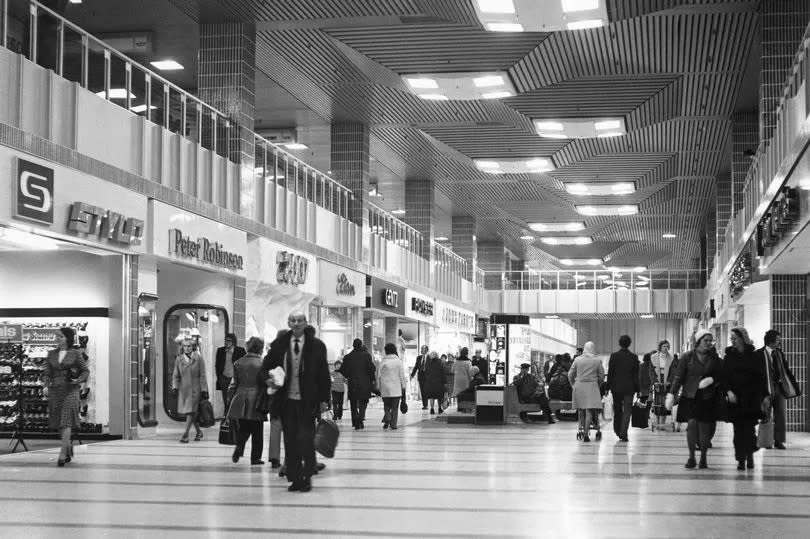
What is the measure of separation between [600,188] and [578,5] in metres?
18.9

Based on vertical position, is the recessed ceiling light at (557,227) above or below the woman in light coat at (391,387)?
above

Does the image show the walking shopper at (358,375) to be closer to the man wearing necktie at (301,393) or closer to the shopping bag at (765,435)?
the shopping bag at (765,435)

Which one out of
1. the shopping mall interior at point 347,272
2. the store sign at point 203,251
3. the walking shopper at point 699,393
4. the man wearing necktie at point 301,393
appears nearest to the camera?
the shopping mall interior at point 347,272

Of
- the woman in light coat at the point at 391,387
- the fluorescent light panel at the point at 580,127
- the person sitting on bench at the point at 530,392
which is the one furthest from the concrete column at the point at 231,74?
the fluorescent light panel at the point at 580,127

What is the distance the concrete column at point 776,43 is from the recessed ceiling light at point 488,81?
187 inches

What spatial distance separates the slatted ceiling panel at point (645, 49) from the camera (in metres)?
19.1

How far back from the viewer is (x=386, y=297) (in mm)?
30266

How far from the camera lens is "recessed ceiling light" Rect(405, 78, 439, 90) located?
72.8 ft

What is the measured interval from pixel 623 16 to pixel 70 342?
386 inches

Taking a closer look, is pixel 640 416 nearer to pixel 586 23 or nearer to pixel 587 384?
pixel 587 384

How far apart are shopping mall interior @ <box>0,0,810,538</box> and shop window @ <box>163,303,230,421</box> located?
40mm

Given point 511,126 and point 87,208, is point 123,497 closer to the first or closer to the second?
point 87,208

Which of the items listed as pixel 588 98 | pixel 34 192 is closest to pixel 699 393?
pixel 34 192

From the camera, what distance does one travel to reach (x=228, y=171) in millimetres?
19578
